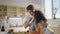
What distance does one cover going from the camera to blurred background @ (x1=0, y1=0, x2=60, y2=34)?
2.29 meters

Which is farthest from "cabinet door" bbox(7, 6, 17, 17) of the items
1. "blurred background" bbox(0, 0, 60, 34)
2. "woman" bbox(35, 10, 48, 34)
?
"woman" bbox(35, 10, 48, 34)

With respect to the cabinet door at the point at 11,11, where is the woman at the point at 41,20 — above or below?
below

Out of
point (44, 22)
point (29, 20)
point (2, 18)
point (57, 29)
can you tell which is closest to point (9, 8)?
point (2, 18)

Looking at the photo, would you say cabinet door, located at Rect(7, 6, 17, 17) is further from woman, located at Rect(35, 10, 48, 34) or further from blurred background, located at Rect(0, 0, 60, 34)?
woman, located at Rect(35, 10, 48, 34)

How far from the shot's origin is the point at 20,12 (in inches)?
98.6

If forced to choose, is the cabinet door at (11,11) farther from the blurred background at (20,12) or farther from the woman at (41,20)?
the woman at (41,20)

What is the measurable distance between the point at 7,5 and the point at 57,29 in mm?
1145

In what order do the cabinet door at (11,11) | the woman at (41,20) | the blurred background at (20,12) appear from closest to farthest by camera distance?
the woman at (41,20)
the blurred background at (20,12)
the cabinet door at (11,11)

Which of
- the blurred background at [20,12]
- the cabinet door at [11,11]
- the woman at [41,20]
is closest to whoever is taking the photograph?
the woman at [41,20]

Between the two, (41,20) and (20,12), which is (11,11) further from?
(41,20)

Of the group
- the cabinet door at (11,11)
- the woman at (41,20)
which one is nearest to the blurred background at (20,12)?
the cabinet door at (11,11)

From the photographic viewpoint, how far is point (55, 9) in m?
2.41

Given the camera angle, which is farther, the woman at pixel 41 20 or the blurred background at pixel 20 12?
the blurred background at pixel 20 12

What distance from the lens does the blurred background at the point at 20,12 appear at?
2.29m
